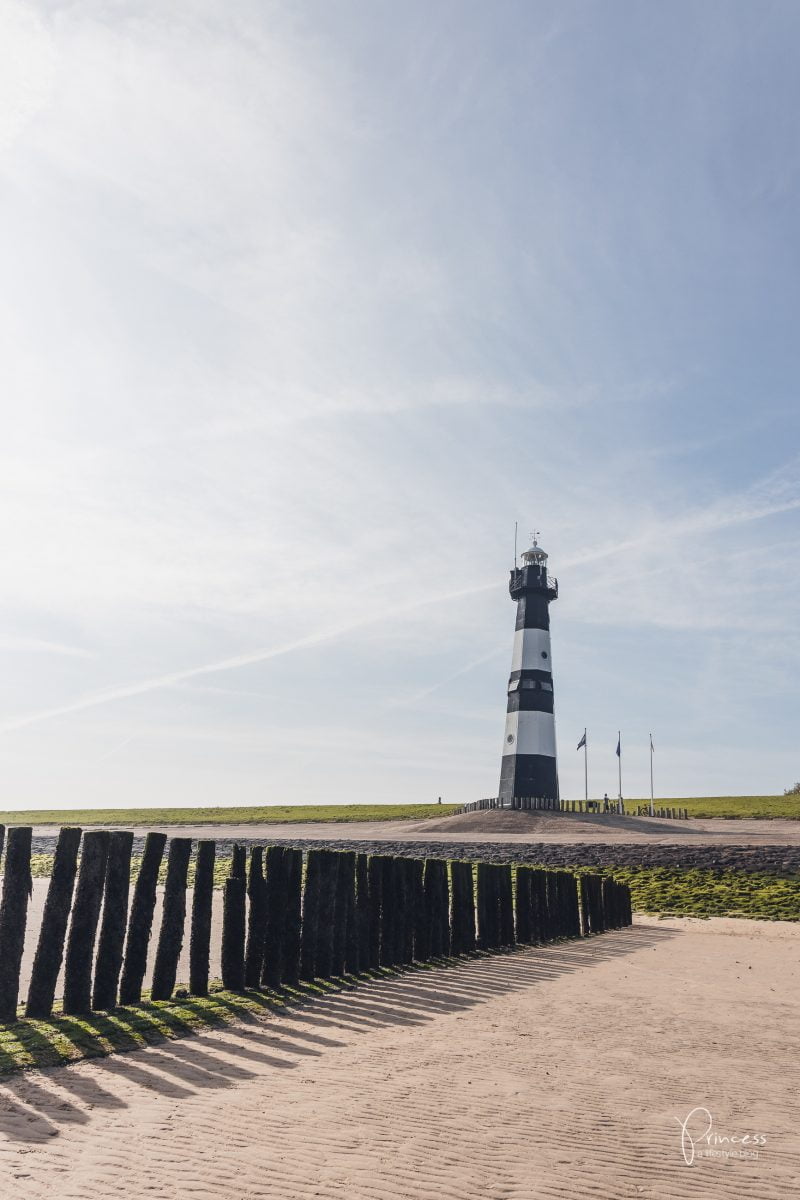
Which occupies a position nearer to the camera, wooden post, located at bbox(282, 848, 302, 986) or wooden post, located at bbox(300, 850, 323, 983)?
wooden post, located at bbox(282, 848, 302, 986)

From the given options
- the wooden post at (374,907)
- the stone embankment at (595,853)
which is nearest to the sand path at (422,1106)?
the wooden post at (374,907)

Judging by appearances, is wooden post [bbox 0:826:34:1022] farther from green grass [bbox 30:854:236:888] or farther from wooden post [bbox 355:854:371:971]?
green grass [bbox 30:854:236:888]

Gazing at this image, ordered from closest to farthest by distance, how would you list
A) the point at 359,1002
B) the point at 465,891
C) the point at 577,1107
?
the point at 577,1107 → the point at 359,1002 → the point at 465,891

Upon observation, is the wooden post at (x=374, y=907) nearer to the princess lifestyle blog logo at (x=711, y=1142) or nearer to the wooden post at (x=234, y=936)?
the wooden post at (x=234, y=936)

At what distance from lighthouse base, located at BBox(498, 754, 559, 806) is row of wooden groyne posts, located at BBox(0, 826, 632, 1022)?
40415 millimetres

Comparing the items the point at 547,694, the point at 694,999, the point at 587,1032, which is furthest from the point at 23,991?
the point at 547,694

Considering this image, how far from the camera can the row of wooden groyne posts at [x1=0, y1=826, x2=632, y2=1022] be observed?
33.5 feet

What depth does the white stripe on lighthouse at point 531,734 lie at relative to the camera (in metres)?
58.5

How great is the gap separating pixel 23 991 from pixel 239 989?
308 centimetres

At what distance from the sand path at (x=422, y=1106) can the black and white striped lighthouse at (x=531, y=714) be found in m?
46.2

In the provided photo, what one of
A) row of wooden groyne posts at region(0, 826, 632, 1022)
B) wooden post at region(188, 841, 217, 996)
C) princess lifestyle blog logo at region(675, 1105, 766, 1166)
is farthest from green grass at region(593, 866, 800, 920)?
princess lifestyle blog logo at region(675, 1105, 766, 1166)

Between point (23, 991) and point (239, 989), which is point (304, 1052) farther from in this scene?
point (23, 991)

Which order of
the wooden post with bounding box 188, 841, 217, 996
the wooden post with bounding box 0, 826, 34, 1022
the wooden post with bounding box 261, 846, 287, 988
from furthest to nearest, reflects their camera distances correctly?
1. the wooden post with bounding box 261, 846, 287, 988
2. the wooden post with bounding box 188, 841, 217, 996
3. the wooden post with bounding box 0, 826, 34, 1022

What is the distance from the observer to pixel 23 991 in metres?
12.6
